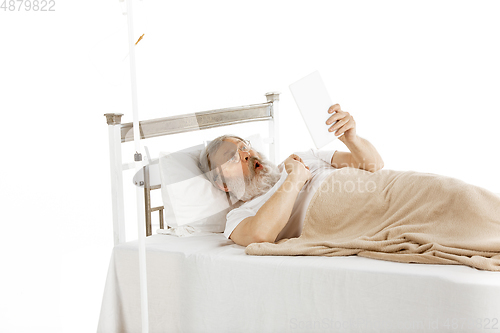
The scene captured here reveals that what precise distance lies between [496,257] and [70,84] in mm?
1557

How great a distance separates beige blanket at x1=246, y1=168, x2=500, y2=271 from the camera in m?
1.15

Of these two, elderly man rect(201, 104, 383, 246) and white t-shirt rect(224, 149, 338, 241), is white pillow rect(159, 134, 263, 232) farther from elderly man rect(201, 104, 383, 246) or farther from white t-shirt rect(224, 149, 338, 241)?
white t-shirt rect(224, 149, 338, 241)

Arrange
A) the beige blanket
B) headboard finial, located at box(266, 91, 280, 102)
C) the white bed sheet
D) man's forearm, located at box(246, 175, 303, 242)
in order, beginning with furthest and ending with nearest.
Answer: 1. headboard finial, located at box(266, 91, 280, 102)
2. man's forearm, located at box(246, 175, 303, 242)
3. the beige blanket
4. the white bed sheet

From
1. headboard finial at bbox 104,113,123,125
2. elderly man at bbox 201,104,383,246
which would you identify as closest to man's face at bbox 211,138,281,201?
elderly man at bbox 201,104,383,246

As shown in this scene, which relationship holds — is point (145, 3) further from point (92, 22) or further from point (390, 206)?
point (390, 206)

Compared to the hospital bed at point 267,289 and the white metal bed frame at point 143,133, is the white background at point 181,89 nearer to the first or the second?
the white metal bed frame at point 143,133

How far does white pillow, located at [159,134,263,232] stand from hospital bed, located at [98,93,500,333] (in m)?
0.05

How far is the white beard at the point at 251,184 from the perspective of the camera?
1.76m

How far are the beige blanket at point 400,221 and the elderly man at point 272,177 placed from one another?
0.08m

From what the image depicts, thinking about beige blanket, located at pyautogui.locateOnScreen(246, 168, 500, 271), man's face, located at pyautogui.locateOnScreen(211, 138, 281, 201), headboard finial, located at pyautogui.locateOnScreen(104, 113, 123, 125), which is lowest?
beige blanket, located at pyautogui.locateOnScreen(246, 168, 500, 271)

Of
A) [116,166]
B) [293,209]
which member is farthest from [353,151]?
[116,166]

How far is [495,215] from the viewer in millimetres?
1195

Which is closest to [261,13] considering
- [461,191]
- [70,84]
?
[70,84]

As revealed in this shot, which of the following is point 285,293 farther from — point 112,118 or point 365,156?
point 112,118
